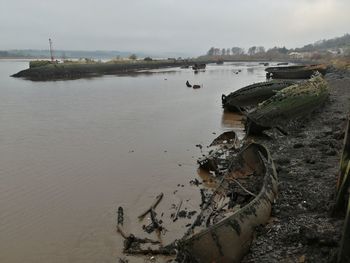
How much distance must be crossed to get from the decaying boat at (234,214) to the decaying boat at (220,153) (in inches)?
86.8

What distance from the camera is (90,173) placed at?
14.9m

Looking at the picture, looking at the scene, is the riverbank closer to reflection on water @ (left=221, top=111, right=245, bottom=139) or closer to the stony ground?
reflection on water @ (left=221, top=111, right=245, bottom=139)

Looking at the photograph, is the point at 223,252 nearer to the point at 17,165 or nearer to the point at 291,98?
the point at 17,165

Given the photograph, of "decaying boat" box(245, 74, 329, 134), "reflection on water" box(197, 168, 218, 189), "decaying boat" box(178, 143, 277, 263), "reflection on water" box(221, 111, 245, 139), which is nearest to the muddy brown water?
"reflection on water" box(221, 111, 245, 139)

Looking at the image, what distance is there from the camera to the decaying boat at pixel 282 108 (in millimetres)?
18031

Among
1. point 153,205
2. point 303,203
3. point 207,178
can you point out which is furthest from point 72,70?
point 303,203

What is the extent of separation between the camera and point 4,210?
11.6 m

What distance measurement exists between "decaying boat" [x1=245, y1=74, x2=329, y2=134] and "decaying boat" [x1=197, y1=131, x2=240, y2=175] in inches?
46.8

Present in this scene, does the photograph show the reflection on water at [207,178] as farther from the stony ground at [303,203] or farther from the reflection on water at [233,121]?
the reflection on water at [233,121]

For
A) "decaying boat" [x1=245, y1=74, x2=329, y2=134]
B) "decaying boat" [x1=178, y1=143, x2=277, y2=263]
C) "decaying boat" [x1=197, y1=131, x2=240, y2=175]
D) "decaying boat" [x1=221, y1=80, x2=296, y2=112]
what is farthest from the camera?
"decaying boat" [x1=221, y1=80, x2=296, y2=112]

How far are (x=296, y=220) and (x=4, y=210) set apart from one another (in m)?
8.22

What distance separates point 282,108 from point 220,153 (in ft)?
15.8

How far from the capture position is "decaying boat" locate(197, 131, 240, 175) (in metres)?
14.1

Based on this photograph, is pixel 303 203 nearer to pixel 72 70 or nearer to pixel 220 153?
pixel 220 153
